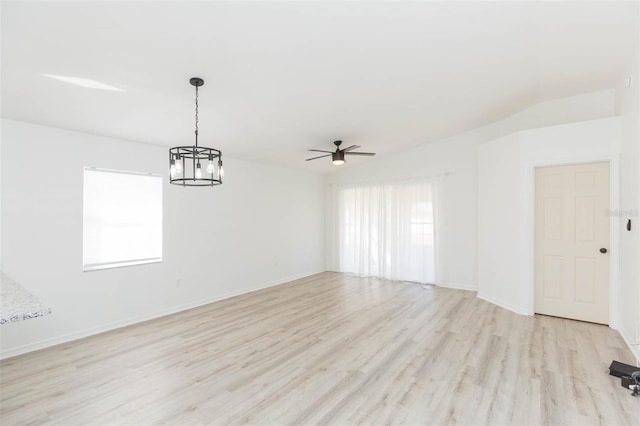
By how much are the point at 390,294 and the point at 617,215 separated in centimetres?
355

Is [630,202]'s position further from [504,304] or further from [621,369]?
[504,304]

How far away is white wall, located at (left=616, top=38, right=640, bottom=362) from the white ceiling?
35cm

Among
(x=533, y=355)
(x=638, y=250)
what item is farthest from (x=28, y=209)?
(x=638, y=250)

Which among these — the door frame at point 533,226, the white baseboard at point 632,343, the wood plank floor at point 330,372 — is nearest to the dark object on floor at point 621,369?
the wood plank floor at point 330,372

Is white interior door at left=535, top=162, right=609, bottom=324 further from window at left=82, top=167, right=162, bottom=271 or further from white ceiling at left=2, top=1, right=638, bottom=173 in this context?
window at left=82, top=167, right=162, bottom=271

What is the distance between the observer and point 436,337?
374 centimetres

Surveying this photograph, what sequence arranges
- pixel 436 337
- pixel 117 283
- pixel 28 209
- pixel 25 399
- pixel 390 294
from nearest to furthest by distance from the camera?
pixel 25 399
pixel 28 209
pixel 436 337
pixel 117 283
pixel 390 294

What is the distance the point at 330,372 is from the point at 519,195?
3.97 m

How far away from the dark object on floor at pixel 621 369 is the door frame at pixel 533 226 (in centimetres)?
157

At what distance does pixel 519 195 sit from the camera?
4.64 m

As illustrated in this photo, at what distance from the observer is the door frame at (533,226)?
3.95 metres

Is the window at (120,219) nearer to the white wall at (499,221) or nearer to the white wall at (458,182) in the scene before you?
the white wall at (458,182)

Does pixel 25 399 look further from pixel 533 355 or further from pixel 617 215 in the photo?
pixel 617 215

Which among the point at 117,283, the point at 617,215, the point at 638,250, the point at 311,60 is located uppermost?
the point at 311,60
